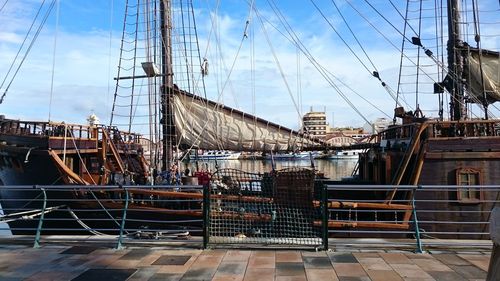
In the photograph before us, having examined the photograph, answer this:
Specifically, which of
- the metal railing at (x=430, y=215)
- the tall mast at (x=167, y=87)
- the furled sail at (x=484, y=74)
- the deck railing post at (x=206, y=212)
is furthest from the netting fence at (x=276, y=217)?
the furled sail at (x=484, y=74)

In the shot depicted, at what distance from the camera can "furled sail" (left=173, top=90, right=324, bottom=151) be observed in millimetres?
17047

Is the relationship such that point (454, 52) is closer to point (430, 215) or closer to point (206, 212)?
point (430, 215)

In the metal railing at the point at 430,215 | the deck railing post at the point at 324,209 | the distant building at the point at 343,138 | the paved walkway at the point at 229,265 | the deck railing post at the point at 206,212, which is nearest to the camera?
the paved walkway at the point at 229,265

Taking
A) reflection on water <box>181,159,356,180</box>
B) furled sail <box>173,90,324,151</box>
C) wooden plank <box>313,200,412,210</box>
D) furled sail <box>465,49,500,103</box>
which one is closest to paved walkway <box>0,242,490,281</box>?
wooden plank <box>313,200,412,210</box>

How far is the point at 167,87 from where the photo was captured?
58.2 ft

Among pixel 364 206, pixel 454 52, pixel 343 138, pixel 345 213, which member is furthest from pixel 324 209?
pixel 343 138

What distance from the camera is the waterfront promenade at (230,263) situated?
6.28 metres

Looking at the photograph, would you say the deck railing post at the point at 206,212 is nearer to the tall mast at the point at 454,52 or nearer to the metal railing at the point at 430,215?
the metal railing at the point at 430,215

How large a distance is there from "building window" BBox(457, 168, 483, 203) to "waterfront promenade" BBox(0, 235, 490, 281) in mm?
5431

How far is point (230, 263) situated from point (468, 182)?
8462 millimetres

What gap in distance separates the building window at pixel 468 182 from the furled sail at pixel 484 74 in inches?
282

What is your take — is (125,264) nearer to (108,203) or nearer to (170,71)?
(108,203)

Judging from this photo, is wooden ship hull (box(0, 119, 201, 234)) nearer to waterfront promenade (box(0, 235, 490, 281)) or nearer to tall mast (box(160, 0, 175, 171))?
tall mast (box(160, 0, 175, 171))

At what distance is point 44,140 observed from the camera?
15.4 m
